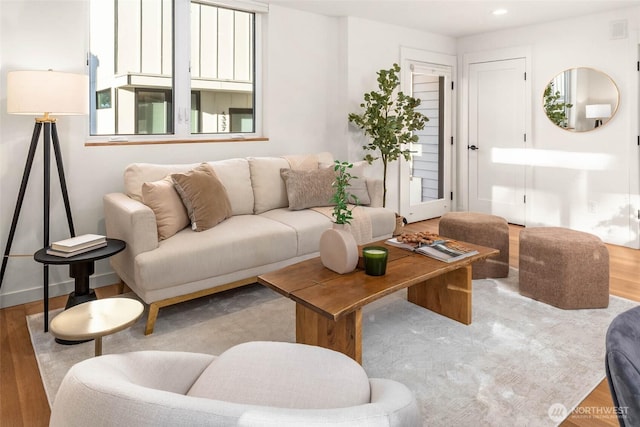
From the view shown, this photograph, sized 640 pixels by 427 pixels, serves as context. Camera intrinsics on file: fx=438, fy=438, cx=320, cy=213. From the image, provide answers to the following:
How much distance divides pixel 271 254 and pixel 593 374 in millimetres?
2011

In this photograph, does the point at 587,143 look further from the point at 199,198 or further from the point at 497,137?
the point at 199,198

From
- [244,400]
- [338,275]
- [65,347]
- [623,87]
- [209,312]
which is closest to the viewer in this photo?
[244,400]

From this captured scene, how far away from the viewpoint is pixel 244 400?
121cm

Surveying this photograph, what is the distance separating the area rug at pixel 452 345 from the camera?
6.34ft

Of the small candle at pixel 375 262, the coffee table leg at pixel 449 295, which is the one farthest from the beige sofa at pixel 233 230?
the small candle at pixel 375 262

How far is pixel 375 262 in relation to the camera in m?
A: 2.26

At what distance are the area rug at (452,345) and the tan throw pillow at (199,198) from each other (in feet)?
1.91

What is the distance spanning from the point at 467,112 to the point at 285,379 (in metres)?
5.40

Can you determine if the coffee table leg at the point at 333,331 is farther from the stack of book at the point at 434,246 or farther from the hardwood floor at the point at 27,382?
the hardwood floor at the point at 27,382

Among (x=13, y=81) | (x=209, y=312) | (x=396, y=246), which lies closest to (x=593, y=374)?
(x=396, y=246)

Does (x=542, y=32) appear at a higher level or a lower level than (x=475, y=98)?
higher

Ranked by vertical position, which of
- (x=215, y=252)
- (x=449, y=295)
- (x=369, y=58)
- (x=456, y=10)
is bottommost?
(x=449, y=295)

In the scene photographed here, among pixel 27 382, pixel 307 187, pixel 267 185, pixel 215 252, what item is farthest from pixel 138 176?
pixel 27 382

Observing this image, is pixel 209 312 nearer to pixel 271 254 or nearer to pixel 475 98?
pixel 271 254
